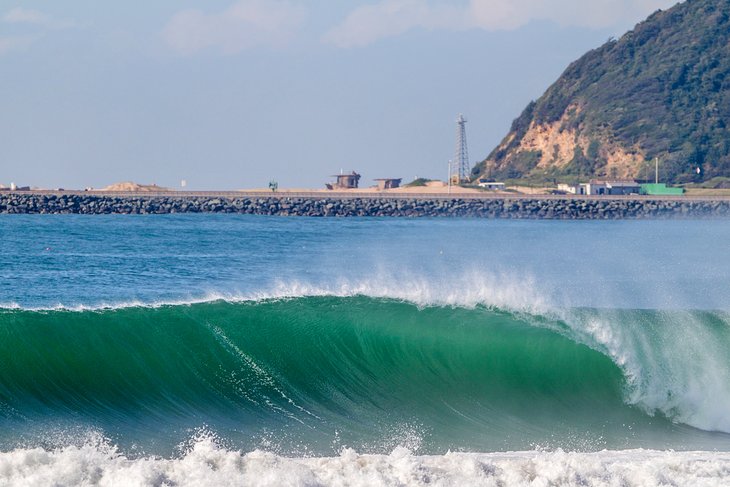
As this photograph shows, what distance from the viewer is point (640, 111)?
104 meters

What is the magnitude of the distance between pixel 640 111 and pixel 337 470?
99.1 metres

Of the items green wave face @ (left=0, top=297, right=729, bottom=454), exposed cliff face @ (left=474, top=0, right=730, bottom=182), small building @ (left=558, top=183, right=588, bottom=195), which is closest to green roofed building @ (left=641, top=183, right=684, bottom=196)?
small building @ (left=558, top=183, right=588, bottom=195)

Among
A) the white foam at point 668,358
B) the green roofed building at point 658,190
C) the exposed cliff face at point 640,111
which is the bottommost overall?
the green roofed building at point 658,190

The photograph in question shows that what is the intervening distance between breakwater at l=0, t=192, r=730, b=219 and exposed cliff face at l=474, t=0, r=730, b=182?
2472 centimetres

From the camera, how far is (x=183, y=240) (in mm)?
41531

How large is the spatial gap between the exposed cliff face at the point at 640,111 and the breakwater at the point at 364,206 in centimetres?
2472

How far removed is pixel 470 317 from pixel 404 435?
3.70 metres

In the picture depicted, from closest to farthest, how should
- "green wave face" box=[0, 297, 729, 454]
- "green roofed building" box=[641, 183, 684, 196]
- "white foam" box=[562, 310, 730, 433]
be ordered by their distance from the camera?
"green wave face" box=[0, 297, 729, 454]
"white foam" box=[562, 310, 730, 433]
"green roofed building" box=[641, 183, 684, 196]

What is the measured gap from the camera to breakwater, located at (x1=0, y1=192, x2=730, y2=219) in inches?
2739

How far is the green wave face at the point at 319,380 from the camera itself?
1198 centimetres

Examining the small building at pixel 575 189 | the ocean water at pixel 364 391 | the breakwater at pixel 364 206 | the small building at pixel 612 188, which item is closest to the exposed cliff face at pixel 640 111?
the small building at pixel 612 188

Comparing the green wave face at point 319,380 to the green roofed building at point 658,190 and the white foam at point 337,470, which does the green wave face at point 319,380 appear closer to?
the white foam at point 337,470

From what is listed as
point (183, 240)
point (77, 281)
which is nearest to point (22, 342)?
point (77, 281)

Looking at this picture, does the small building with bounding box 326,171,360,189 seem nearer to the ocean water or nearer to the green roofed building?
the green roofed building
